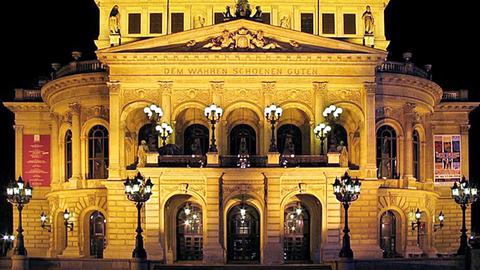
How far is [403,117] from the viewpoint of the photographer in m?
89.9

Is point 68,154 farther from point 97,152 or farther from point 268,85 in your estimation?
point 268,85

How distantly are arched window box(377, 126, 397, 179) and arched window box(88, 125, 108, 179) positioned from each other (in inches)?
764

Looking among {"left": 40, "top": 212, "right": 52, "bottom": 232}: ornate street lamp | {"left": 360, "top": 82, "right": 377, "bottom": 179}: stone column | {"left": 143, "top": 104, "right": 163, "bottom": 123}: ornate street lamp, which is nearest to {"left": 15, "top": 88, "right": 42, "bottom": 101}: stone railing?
{"left": 40, "top": 212, "right": 52, "bottom": 232}: ornate street lamp

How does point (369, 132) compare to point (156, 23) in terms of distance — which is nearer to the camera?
point (369, 132)

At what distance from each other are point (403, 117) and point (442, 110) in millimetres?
11067

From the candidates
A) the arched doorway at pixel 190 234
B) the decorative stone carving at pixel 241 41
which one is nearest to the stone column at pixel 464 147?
the decorative stone carving at pixel 241 41

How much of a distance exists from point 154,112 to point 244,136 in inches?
303

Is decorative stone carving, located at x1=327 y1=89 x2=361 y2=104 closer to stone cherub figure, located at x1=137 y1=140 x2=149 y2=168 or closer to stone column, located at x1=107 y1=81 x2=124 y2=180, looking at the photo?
stone cherub figure, located at x1=137 y1=140 x2=149 y2=168

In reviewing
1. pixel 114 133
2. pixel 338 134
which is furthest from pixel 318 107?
pixel 114 133

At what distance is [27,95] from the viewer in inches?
3903

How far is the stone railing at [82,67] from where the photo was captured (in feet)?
293

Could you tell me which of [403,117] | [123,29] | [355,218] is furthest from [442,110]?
[123,29]

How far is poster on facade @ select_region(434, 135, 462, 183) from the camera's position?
96125mm

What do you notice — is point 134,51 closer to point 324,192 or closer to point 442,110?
point 324,192
